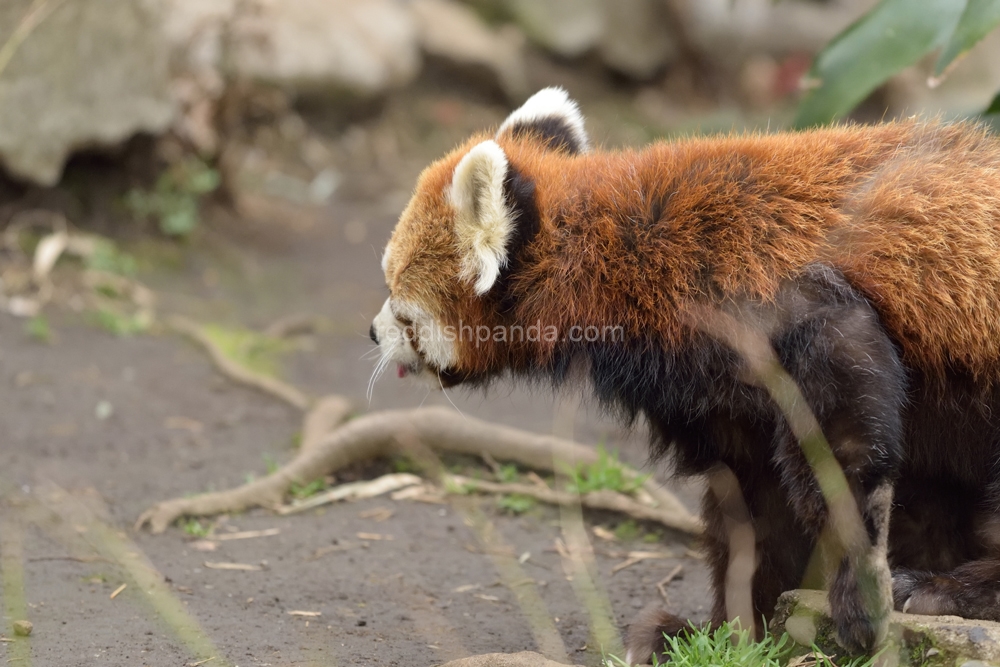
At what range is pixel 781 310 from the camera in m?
2.60

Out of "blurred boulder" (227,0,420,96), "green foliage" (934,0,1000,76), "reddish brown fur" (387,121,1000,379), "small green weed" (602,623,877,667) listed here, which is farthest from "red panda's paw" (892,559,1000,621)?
"blurred boulder" (227,0,420,96)

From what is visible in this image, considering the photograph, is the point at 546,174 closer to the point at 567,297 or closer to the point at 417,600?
the point at 567,297

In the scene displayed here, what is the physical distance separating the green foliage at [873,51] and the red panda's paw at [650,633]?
2.32m

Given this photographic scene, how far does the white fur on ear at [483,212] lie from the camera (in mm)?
2824

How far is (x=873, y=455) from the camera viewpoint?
8.16ft

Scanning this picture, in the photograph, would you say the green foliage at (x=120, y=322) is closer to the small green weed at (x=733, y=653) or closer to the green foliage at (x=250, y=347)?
the green foliage at (x=250, y=347)

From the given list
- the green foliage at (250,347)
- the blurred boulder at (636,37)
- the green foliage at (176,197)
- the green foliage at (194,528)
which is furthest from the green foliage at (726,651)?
the blurred boulder at (636,37)

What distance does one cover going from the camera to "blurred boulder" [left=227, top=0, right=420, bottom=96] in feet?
30.8

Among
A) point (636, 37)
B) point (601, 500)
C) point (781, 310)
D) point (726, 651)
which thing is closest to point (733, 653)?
point (726, 651)

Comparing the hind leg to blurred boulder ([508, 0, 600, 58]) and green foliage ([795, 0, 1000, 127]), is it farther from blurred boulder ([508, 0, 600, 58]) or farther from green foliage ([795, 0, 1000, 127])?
blurred boulder ([508, 0, 600, 58])

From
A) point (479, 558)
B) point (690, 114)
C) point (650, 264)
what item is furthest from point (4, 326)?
point (690, 114)

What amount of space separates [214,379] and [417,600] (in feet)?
8.99

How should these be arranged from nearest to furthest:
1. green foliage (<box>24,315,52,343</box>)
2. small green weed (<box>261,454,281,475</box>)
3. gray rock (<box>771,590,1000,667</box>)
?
gray rock (<box>771,590,1000,667</box>)
small green weed (<box>261,454,281,475</box>)
green foliage (<box>24,315,52,343</box>)

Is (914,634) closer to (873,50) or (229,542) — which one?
(229,542)
